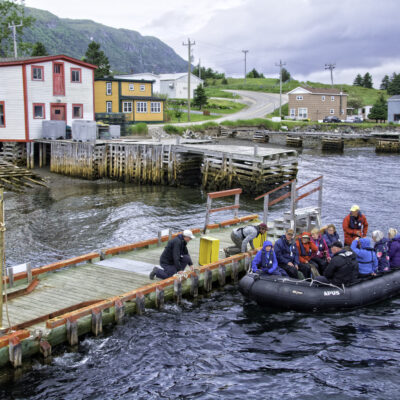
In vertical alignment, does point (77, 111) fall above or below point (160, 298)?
above

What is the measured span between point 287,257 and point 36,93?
32.2 m

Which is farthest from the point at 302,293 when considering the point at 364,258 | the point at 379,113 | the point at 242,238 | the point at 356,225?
the point at 379,113

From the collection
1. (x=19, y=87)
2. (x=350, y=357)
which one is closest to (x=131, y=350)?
(x=350, y=357)

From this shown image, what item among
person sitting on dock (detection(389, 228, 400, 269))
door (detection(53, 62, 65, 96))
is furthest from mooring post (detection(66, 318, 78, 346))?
door (detection(53, 62, 65, 96))

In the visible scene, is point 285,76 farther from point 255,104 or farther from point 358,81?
point 255,104

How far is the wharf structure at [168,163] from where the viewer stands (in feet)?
111

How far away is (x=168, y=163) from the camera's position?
3697cm

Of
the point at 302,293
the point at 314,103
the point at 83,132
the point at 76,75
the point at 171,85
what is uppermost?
the point at 171,85

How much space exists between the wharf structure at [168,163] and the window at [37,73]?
17.1 feet

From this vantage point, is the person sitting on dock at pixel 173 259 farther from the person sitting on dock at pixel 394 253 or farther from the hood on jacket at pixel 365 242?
the person sitting on dock at pixel 394 253

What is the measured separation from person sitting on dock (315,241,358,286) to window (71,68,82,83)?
116 ft

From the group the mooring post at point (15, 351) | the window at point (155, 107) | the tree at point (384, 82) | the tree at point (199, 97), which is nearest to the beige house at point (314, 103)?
the tree at point (199, 97)

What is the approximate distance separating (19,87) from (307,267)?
106 feet

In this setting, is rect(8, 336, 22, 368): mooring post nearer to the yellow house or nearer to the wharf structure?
the wharf structure
